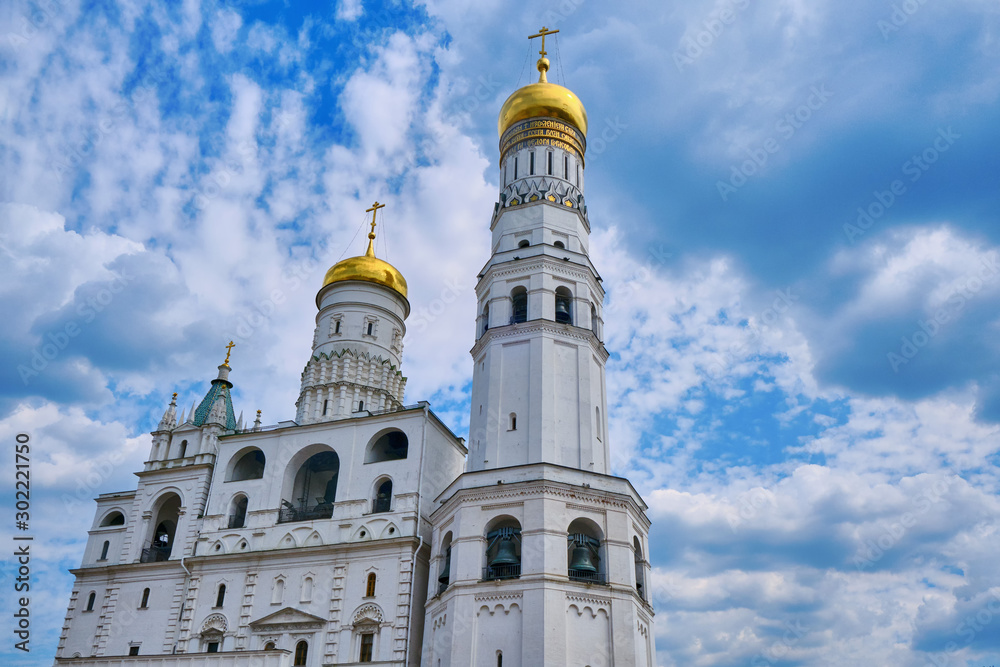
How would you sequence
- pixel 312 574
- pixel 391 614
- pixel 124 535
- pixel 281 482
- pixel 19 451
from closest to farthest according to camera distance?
pixel 19 451 < pixel 391 614 < pixel 312 574 < pixel 281 482 < pixel 124 535

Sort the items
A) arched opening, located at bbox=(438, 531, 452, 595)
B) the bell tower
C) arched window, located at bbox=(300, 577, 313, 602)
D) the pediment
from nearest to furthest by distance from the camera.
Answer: arched opening, located at bbox=(438, 531, 452, 595), the bell tower, the pediment, arched window, located at bbox=(300, 577, 313, 602)

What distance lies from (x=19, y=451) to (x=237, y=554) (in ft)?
32.8

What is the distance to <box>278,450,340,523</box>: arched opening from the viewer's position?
32.1m

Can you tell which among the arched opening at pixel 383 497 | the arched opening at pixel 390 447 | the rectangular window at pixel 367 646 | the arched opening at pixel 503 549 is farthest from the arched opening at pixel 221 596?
the arched opening at pixel 503 549

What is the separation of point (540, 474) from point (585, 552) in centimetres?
269

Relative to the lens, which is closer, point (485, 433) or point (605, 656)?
point (605, 656)

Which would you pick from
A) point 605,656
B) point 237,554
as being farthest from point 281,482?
point 605,656

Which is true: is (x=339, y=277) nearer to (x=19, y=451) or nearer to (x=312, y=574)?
(x=312, y=574)

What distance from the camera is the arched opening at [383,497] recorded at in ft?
99.5

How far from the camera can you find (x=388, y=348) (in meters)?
38.2

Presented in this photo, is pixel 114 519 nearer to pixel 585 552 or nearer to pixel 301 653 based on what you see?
pixel 301 653

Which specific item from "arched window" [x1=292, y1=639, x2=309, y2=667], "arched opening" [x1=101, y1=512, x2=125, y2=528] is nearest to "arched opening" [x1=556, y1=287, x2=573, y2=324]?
"arched window" [x1=292, y1=639, x2=309, y2=667]

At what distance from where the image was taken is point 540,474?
25312 mm

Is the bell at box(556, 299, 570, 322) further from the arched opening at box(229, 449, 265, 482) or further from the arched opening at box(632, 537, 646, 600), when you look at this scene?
the arched opening at box(229, 449, 265, 482)
